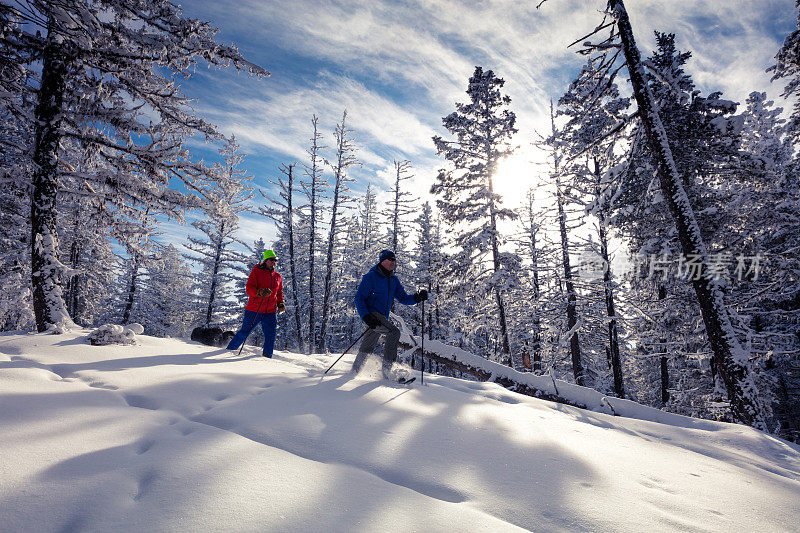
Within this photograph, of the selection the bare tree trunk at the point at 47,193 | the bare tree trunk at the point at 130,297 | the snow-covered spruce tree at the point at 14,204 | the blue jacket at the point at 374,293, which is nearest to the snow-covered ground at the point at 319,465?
the blue jacket at the point at 374,293

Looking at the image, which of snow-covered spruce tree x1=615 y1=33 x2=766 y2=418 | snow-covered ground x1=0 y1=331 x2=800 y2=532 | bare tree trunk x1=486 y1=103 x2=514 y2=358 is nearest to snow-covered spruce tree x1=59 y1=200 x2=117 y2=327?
snow-covered ground x1=0 y1=331 x2=800 y2=532

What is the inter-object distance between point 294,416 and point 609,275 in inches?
609

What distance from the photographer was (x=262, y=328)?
6863 millimetres

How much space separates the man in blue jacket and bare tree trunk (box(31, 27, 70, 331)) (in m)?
5.55

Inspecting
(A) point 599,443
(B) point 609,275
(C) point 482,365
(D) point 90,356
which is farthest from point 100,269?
(B) point 609,275

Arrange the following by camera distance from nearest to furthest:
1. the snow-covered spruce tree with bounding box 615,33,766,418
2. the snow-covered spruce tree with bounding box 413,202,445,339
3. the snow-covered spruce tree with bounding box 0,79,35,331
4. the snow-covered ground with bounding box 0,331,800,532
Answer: the snow-covered ground with bounding box 0,331,800,532 < the snow-covered spruce tree with bounding box 0,79,35,331 < the snow-covered spruce tree with bounding box 615,33,766,418 < the snow-covered spruce tree with bounding box 413,202,445,339

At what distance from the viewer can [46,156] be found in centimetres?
620

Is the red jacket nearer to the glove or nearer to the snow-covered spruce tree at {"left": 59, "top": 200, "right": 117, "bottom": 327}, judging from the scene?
the glove

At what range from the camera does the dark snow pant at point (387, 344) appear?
17.4 feet

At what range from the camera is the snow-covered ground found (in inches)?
55.7

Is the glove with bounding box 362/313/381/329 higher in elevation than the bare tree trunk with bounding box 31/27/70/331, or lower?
lower

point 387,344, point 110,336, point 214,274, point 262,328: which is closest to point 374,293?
point 387,344

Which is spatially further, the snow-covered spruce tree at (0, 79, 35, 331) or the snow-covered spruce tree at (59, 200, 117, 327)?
the snow-covered spruce tree at (59, 200, 117, 327)

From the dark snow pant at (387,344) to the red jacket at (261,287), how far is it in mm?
2828
